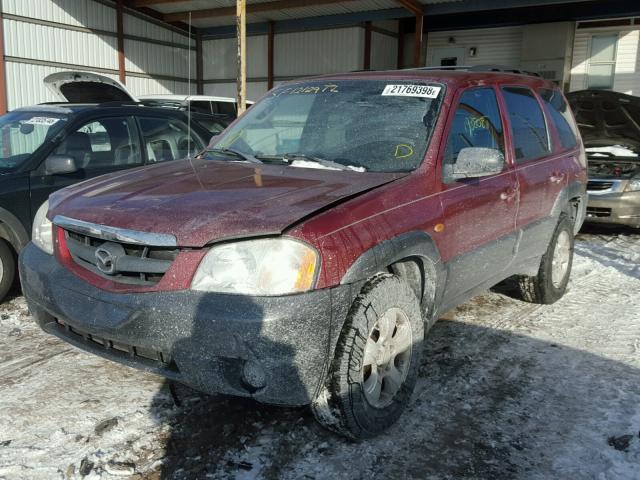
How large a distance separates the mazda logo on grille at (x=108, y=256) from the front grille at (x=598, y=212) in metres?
6.72

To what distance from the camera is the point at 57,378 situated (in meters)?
3.59

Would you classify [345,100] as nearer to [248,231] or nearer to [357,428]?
[248,231]

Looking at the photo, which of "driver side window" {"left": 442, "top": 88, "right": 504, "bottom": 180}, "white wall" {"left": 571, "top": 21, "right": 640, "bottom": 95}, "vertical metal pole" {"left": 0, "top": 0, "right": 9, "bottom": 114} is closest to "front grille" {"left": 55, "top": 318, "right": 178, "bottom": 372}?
"driver side window" {"left": 442, "top": 88, "right": 504, "bottom": 180}

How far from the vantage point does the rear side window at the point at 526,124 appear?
4277 millimetres

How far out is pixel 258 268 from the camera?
8.21 feet

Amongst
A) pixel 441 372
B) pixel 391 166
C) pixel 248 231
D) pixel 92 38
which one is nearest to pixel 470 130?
pixel 391 166

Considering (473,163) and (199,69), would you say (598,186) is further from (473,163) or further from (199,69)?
(199,69)

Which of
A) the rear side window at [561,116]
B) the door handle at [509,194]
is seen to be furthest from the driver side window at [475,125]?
the rear side window at [561,116]

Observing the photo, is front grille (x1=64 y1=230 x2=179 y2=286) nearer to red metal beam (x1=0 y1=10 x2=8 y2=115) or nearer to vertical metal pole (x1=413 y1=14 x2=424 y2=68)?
vertical metal pole (x1=413 y1=14 x2=424 y2=68)

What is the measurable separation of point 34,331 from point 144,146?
223 cm

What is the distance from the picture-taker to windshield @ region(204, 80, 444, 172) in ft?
11.3

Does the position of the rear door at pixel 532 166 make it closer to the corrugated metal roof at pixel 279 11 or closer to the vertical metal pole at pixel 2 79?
the corrugated metal roof at pixel 279 11

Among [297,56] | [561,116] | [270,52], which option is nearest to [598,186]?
[561,116]

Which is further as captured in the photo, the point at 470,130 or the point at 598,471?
the point at 470,130
